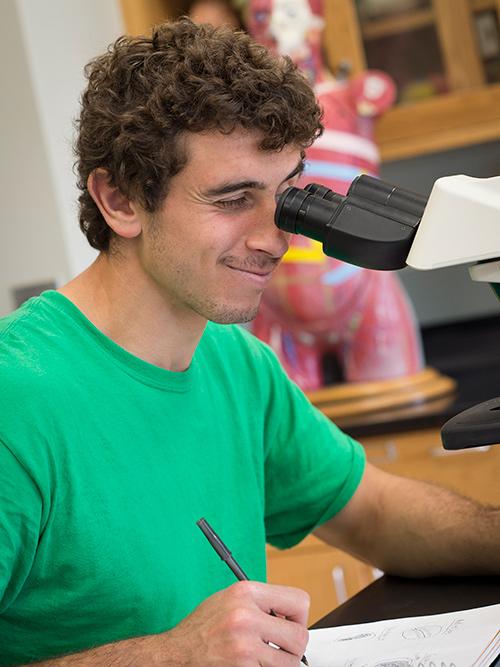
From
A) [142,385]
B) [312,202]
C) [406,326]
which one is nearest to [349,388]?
[406,326]

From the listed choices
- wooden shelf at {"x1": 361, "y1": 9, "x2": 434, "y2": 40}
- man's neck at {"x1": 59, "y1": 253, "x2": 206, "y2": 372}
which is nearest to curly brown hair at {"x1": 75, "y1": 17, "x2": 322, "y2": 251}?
man's neck at {"x1": 59, "y1": 253, "x2": 206, "y2": 372}

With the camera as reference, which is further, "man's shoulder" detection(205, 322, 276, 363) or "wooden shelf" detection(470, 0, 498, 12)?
"wooden shelf" detection(470, 0, 498, 12)

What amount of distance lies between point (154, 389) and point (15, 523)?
0.90ft

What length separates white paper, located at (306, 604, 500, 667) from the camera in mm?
1125

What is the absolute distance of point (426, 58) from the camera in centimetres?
→ 325

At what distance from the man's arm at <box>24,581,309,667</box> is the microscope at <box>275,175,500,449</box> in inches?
9.4

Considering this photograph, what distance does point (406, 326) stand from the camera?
2799 millimetres

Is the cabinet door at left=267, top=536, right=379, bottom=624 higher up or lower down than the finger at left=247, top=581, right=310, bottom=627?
lower down

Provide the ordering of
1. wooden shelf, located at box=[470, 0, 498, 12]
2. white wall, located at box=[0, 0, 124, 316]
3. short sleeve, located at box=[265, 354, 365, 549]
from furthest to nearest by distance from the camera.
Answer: wooden shelf, located at box=[470, 0, 498, 12] < white wall, located at box=[0, 0, 124, 316] < short sleeve, located at box=[265, 354, 365, 549]

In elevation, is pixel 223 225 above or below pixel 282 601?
above

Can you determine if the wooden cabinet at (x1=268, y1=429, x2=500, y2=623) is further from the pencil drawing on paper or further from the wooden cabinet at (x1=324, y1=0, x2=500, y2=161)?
the pencil drawing on paper

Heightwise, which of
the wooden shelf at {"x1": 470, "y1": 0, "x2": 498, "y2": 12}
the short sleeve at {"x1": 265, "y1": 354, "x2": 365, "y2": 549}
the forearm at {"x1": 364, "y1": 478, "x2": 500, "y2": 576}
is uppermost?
the wooden shelf at {"x1": 470, "y1": 0, "x2": 498, "y2": 12}

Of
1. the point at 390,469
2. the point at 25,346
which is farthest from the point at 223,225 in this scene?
the point at 390,469

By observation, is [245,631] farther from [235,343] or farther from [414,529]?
[235,343]
